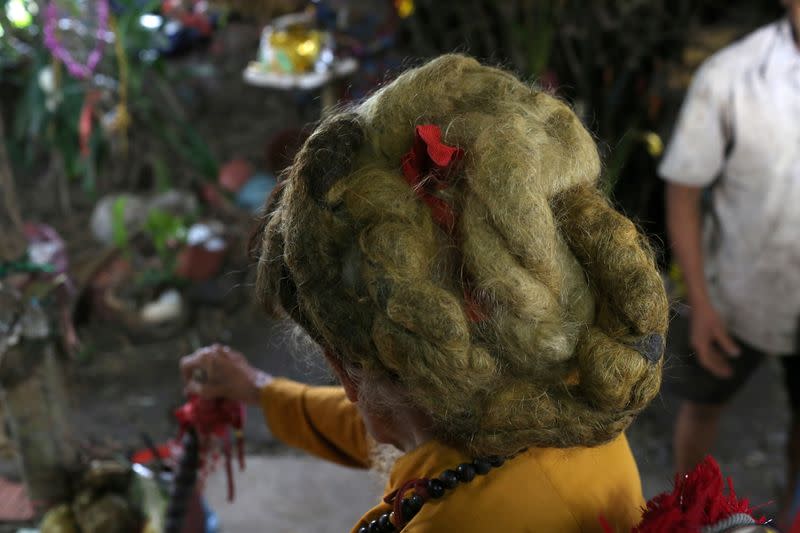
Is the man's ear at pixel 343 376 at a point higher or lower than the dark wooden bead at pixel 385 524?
higher

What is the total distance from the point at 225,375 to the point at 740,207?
141 centimetres

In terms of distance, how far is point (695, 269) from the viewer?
226 cm

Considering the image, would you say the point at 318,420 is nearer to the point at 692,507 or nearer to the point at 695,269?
the point at 692,507

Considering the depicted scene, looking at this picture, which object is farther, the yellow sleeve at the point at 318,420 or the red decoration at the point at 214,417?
the red decoration at the point at 214,417

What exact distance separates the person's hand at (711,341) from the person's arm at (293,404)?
1159 millimetres

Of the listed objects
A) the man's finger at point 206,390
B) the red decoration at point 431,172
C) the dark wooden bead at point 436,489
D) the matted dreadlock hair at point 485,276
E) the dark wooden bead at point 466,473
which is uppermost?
the red decoration at point 431,172

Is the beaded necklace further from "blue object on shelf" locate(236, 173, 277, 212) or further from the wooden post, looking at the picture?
"blue object on shelf" locate(236, 173, 277, 212)

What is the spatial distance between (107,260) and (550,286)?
3.49 meters

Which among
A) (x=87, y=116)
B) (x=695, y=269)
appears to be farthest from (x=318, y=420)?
(x=87, y=116)

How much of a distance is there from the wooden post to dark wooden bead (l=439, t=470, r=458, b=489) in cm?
128

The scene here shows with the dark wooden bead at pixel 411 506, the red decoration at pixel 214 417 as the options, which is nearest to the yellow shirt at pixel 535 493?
the dark wooden bead at pixel 411 506

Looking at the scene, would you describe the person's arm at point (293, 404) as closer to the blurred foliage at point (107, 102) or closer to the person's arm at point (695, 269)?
the person's arm at point (695, 269)

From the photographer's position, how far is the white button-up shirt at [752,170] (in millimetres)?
2082

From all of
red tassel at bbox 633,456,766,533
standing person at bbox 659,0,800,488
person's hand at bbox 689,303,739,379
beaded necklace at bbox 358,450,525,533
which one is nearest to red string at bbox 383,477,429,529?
beaded necklace at bbox 358,450,525,533
